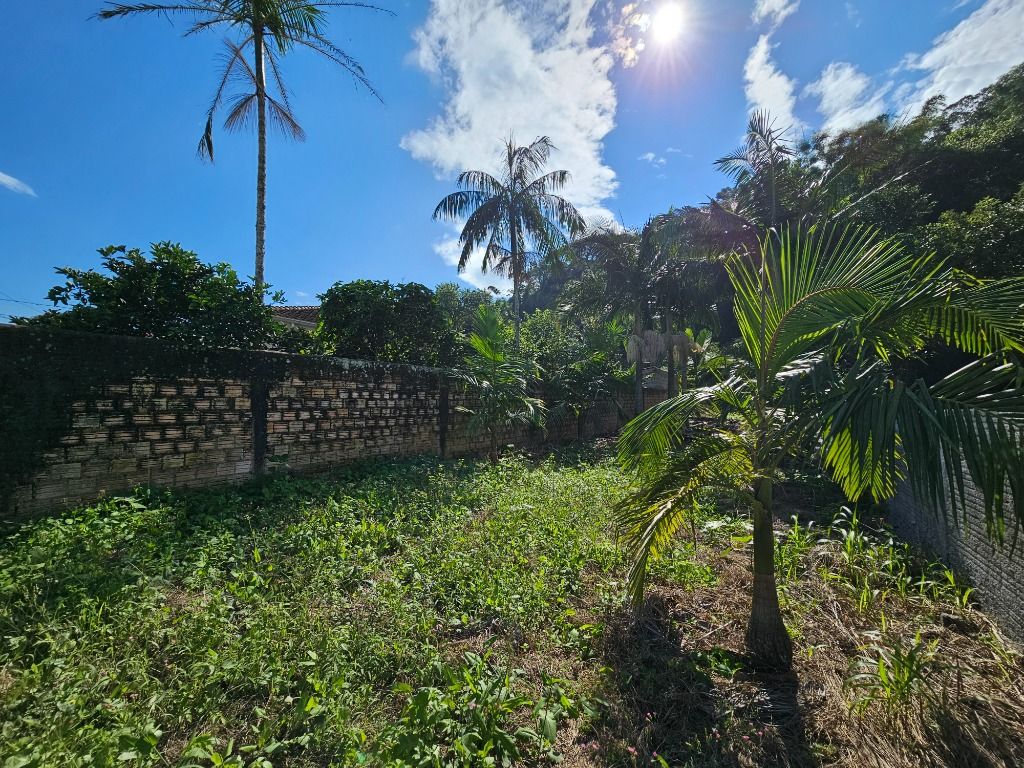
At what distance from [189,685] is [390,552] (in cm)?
165

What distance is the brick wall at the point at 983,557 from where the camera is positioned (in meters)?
2.50

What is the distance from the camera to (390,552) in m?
3.48

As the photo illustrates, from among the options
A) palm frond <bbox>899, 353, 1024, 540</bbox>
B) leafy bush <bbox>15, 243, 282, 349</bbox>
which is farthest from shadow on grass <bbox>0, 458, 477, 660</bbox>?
palm frond <bbox>899, 353, 1024, 540</bbox>

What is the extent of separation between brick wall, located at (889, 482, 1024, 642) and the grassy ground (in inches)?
6.2

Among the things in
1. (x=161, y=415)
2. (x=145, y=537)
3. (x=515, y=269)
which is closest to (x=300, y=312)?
(x=515, y=269)

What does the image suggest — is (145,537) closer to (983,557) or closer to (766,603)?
(766,603)

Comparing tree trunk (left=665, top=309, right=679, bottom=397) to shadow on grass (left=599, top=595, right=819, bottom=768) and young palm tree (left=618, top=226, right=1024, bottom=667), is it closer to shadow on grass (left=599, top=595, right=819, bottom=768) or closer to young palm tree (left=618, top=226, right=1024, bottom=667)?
young palm tree (left=618, top=226, right=1024, bottom=667)

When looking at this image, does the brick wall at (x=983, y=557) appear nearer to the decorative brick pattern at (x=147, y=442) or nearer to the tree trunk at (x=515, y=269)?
the decorative brick pattern at (x=147, y=442)

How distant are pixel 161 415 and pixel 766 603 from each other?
4.93 m

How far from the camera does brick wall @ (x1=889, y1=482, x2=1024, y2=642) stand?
2496 millimetres

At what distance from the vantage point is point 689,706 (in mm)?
2111

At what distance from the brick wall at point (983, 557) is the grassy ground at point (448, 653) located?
157mm

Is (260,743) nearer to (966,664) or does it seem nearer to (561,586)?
(561,586)

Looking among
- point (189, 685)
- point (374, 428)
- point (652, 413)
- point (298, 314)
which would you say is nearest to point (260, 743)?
point (189, 685)
